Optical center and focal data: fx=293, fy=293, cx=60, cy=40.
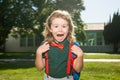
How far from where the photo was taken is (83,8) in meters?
30.9

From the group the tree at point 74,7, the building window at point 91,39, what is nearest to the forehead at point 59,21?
the tree at point 74,7

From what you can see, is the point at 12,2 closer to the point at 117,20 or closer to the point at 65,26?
the point at 117,20

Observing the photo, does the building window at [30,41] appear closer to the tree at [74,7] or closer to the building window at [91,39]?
the building window at [91,39]

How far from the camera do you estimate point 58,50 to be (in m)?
3.24

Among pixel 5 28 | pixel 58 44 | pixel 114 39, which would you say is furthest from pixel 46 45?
pixel 114 39

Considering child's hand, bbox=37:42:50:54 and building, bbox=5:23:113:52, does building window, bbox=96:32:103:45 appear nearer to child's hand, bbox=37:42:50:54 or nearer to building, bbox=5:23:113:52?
building, bbox=5:23:113:52

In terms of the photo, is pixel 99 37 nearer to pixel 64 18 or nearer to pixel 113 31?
pixel 113 31

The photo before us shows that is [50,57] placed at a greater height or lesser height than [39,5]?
lesser

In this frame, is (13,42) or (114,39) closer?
(114,39)

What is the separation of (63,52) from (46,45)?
0.21 m

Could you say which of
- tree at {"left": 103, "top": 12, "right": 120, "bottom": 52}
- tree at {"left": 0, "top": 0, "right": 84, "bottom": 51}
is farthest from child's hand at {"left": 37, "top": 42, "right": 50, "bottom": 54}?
tree at {"left": 103, "top": 12, "right": 120, "bottom": 52}

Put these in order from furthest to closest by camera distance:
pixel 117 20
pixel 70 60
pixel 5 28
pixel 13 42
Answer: pixel 13 42 < pixel 117 20 < pixel 5 28 < pixel 70 60

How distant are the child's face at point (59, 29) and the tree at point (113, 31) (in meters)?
38.9

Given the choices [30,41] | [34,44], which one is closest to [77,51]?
[34,44]
